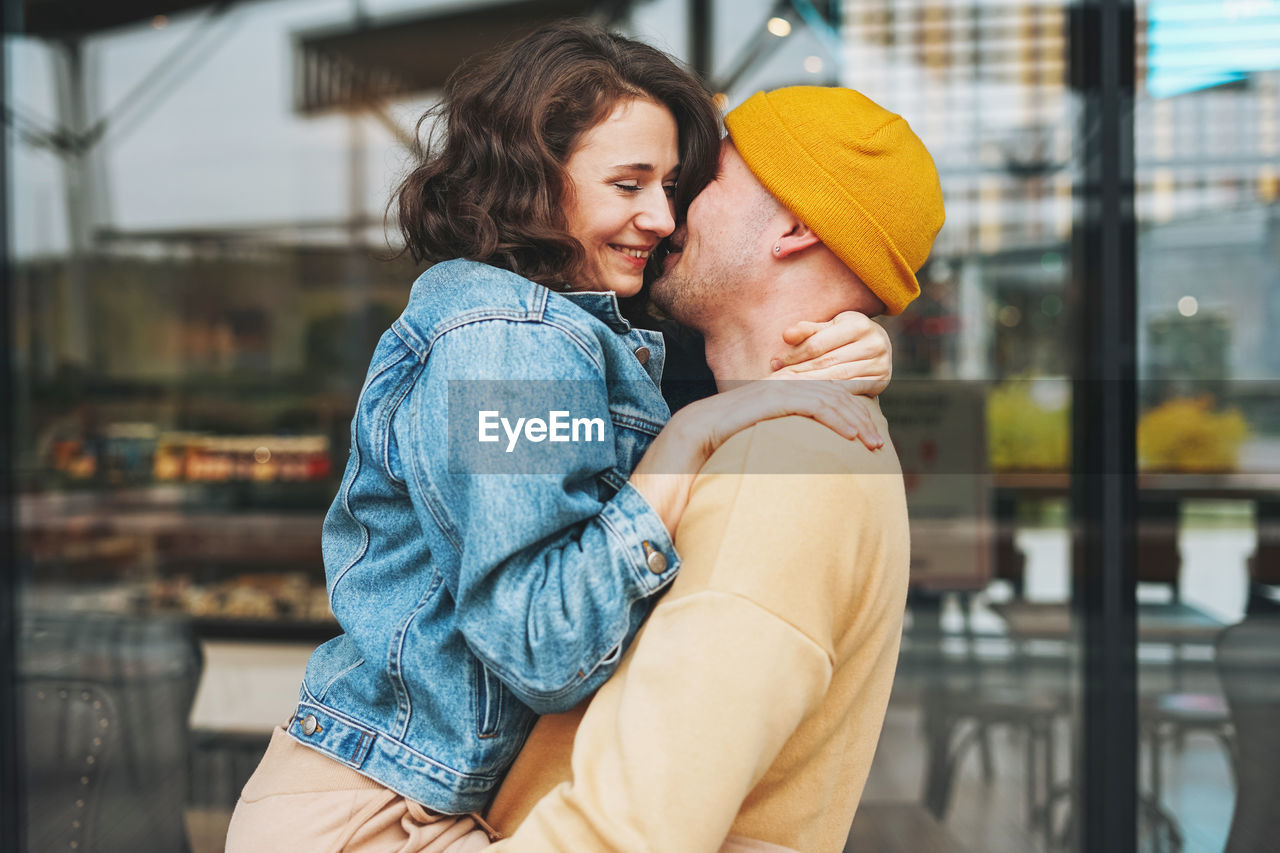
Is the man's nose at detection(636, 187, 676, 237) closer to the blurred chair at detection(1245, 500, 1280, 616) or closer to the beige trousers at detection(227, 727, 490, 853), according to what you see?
the beige trousers at detection(227, 727, 490, 853)

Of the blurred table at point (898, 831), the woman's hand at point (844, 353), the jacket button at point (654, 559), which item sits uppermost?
the woman's hand at point (844, 353)

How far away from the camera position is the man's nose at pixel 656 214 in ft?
3.69

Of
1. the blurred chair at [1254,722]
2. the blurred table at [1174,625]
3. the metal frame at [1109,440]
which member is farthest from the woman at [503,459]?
the blurred chair at [1254,722]

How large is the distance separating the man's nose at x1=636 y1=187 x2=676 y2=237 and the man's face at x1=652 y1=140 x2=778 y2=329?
0.25 ft

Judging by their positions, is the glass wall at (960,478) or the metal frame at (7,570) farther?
the metal frame at (7,570)

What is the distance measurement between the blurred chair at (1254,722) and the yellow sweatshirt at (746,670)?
2518 millimetres

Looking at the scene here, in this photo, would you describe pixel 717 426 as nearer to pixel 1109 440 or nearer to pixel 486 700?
pixel 486 700

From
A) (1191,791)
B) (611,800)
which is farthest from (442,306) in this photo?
(1191,791)

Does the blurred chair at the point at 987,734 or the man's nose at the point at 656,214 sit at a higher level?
the man's nose at the point at 656,214

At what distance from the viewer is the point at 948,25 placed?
390 cm

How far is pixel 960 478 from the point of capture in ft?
12.8

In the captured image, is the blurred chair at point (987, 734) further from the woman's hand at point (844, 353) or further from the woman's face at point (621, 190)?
the woman's face at point (621, 190)

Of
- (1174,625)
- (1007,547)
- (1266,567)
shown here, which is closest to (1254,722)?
(1174,625)

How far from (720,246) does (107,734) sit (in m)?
2.76
